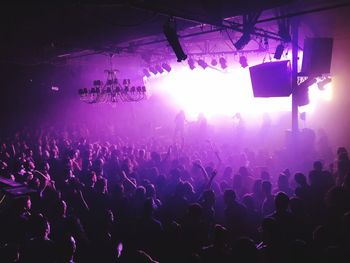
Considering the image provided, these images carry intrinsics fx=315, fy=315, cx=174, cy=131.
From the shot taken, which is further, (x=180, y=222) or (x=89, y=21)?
(x=89, y=21)

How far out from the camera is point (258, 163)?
873 cm

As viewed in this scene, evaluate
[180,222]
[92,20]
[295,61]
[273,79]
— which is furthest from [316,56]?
[92,20]

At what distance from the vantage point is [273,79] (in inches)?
273

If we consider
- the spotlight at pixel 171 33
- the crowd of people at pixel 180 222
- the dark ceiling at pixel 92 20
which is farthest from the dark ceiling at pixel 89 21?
the crowd of people at pixel 180 222

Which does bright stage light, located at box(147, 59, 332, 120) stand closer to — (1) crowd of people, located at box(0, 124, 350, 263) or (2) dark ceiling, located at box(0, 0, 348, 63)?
(2) dark ceiling, located at box(0, 0, 348, 63)

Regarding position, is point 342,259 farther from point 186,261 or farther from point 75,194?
point 75,194

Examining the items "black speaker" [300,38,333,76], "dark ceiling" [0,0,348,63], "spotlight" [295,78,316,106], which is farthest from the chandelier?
"black speaker" [300,38,333,76]

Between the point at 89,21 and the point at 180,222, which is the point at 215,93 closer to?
the point at 89,21

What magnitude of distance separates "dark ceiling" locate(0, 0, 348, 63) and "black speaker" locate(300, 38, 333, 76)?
4.56ft

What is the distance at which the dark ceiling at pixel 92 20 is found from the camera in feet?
17.6

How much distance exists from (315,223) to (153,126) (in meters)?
13.9

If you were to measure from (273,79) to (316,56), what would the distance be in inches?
49.2

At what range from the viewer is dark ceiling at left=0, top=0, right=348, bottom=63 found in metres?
5.35

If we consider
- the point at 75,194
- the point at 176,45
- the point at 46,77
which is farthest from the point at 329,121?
the point at 46,77
